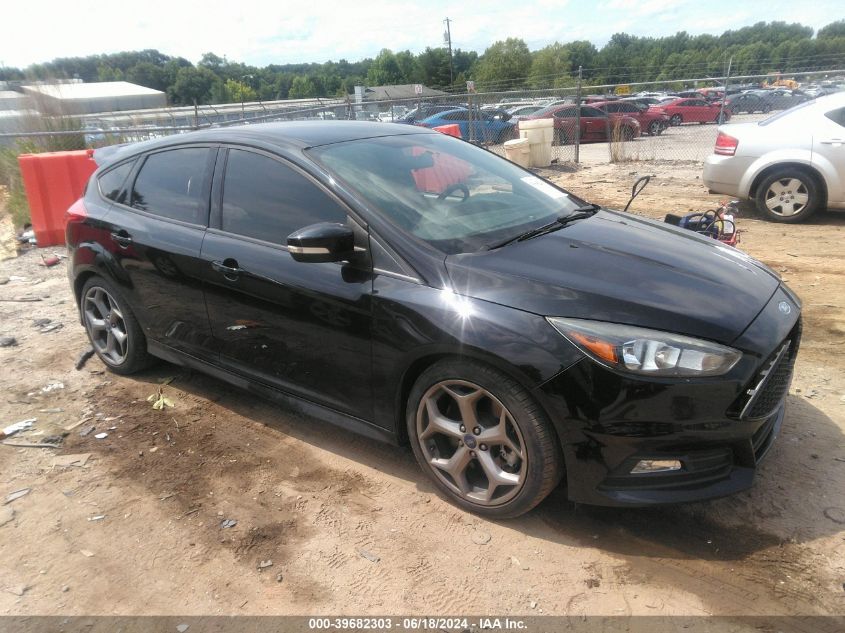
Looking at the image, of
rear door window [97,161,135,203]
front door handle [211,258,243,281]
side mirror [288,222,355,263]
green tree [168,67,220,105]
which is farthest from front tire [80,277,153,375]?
green tree [168,67,220,105]

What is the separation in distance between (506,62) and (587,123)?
226ft

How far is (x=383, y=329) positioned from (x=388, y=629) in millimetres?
1228

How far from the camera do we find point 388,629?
231cm

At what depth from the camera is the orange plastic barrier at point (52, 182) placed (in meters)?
7.90

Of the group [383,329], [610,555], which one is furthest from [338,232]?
[610,555]

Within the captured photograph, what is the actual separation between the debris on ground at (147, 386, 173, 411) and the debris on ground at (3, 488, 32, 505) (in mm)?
919

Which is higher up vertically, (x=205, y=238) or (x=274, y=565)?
(x=205, y=238)

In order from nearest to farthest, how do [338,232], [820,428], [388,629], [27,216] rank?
[388,629] → [338,232] → [820,428] → [27,216]

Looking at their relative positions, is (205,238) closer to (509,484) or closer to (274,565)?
(274,565)

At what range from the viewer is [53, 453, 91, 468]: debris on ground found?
3549 millimetres

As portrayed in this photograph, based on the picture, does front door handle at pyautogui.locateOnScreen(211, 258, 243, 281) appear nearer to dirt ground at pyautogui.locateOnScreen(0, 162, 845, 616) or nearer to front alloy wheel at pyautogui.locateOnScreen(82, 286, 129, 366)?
dirt ground at pyautogui.locateOnScreen(0, 162, 845, 616)

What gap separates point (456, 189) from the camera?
3.38 metres

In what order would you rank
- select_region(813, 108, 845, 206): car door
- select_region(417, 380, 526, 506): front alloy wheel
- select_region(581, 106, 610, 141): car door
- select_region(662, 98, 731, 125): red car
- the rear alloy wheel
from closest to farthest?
select_region(417, 380, 526, 506): front alloy wheel
select_region(813, 108, 845, 206): car door
the rear alloy wheel
select_region(581, 106, 610, 141): car door
select_region(662, 98, 731, 125): red car

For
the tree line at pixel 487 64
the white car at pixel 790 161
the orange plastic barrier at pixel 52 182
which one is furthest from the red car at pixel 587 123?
the tree line at pixel 487 64
